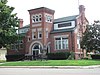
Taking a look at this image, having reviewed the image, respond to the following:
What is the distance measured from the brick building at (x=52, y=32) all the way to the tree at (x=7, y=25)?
5060 mm

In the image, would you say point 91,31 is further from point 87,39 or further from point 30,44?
point 30,44

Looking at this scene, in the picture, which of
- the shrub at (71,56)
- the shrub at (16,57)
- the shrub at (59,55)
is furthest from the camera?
the shrub at (16,57)

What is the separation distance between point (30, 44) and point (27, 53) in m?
2.21

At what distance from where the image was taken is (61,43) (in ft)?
181

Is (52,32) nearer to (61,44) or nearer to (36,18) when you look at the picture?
(61,44)

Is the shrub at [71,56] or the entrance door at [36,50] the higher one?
the entrance door at [36,50]

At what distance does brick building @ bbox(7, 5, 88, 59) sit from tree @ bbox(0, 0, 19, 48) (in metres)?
5.06

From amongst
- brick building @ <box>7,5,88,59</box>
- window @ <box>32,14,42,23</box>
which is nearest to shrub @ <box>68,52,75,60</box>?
brick building @ <box>7,5,88,59</box>

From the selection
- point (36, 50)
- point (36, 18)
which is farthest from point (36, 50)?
point (36, 18)

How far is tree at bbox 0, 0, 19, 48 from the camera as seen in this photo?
52.2 m

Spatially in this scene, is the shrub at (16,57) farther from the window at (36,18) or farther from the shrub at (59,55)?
the window at (36,18)

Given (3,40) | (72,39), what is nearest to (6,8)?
→ (3,40)

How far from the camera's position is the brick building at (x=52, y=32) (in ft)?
179

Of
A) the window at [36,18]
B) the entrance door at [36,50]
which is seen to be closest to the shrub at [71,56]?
the entrance door at [36,50]
